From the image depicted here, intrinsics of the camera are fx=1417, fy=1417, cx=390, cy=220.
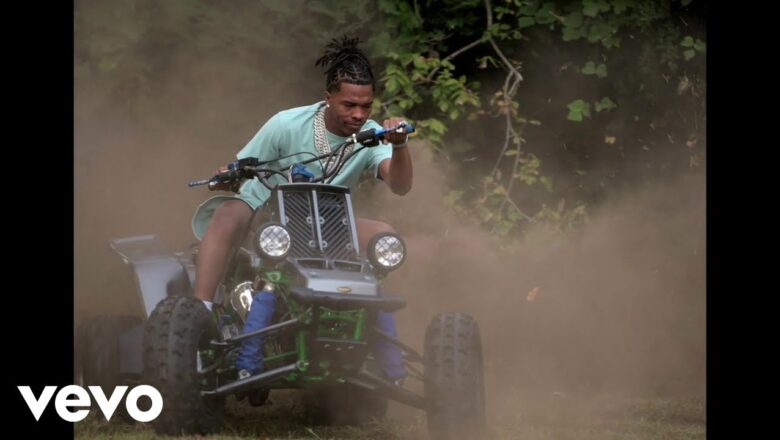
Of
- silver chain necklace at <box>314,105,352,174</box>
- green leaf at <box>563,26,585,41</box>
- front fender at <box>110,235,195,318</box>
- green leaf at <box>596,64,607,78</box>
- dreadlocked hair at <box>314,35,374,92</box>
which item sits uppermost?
green leaf at <box>563,26,585,41</box>

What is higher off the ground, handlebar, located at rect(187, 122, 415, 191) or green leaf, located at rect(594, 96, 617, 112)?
green leaf, located at rect(594, 96, 617, 112)

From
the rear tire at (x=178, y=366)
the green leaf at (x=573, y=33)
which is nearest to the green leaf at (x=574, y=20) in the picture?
the green leaf at (x=573, y=33)

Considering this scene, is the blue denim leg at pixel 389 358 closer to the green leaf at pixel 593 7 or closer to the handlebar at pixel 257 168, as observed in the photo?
the handlebar at pixel 257 168

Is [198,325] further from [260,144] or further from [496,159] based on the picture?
[496,159]

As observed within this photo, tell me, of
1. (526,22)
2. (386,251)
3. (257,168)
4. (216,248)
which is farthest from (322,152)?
(526,22)

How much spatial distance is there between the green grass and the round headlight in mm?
945

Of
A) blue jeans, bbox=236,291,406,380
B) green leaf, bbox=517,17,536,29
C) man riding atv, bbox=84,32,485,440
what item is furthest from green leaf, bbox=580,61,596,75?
blue jeans, bbox=236,291,406,380

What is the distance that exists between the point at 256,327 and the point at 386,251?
0.77 metres

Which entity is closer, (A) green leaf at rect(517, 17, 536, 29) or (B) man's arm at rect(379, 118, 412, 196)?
(B) man's arm at rect(379, 118, 412, 196)

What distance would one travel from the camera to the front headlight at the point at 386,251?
7.28 meters

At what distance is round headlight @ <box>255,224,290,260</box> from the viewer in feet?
23.5

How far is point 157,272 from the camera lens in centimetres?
834

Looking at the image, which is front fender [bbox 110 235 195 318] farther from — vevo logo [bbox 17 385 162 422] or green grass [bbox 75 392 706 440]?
green grass [bbox 75 392 706 440]

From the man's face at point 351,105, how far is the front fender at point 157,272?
1360 millimetres
